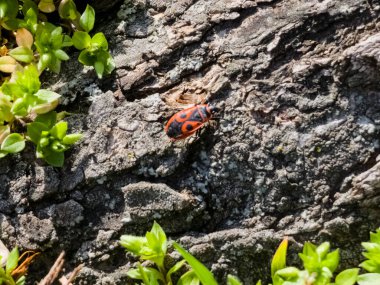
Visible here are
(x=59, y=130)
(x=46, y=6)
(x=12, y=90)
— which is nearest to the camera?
(x=59, y=130)

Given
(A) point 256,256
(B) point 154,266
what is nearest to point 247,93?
(A) point 256,256

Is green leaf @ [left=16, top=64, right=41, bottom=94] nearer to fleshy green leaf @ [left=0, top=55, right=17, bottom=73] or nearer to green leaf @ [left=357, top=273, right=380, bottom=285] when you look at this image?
fleshy green leaf @ [left=0, top=55, right=17, bottom=73]

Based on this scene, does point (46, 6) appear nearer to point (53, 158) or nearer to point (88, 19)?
point (88, 19)

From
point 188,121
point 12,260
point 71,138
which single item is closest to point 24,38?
point 71,138

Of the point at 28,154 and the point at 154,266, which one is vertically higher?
the point at 28,154

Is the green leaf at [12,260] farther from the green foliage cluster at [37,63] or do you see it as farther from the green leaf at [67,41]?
the green leaf at [67,41]

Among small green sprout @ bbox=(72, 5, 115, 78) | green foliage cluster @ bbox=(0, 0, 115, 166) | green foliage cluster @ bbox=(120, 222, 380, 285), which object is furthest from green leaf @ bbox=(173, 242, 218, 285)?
small green sprout @ bbox=(72, 5, 115, 78)

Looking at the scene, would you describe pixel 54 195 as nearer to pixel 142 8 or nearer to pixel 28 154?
pixel 28 154
